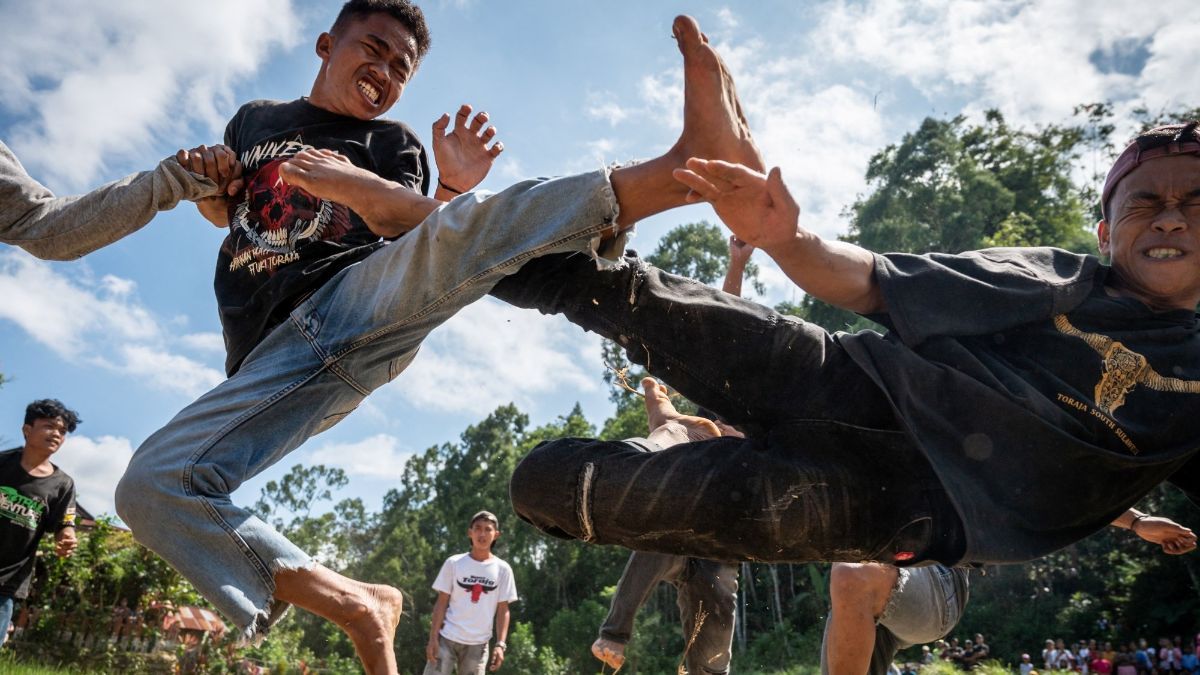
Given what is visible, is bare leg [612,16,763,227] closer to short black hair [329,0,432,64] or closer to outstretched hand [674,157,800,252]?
outstretched hand [674,157,800,252]

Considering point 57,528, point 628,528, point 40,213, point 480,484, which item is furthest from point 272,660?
point 480,484

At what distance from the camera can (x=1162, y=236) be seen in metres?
2.49

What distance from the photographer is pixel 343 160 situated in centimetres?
279

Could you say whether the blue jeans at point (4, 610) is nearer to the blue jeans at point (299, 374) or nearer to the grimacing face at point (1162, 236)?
the blue jeans at point (299, 374)

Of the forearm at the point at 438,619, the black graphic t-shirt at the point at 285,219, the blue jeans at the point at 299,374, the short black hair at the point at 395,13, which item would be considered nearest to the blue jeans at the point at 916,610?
the blue jeans at the point at 299,374

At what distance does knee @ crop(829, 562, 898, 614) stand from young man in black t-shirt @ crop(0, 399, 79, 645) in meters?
5.69

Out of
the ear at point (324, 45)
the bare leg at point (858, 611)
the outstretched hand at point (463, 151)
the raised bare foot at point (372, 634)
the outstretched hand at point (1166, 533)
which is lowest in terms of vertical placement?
the raised bare foot at point (372, 634)

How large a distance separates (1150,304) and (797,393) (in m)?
1.20

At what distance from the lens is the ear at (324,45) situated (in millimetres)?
3613

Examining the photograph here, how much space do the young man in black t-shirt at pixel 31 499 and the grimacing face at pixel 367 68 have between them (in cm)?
458

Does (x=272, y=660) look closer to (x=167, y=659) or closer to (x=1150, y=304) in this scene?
(x=167, y=659)

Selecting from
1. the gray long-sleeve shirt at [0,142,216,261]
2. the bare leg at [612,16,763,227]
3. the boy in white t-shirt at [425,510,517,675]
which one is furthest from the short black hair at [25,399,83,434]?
the bare leg at [612,16,763,227]

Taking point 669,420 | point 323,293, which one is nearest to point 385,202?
point 323,293

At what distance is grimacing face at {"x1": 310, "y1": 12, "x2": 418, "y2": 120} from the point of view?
3.37 metres
